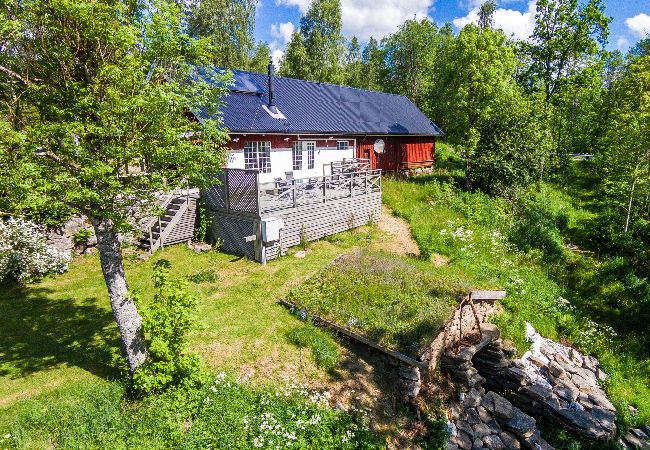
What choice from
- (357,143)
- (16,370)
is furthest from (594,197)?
(16,370)

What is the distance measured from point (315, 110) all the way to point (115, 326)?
15985 mm

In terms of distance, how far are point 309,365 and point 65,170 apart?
6.19m

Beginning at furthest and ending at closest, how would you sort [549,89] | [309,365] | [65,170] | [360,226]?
[549,89] → [360,226] → [309,365] → [65,170]

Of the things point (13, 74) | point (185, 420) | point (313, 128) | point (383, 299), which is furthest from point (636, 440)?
point (313, 128)

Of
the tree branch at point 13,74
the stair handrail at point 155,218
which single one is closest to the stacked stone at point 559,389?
the stair handrail at point 155,218

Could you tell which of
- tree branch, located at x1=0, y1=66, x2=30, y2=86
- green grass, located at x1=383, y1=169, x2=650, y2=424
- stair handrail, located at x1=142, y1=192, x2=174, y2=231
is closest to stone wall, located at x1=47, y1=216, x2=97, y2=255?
stair handrail, located at x1=142, y1=192, x2=174, y2=231

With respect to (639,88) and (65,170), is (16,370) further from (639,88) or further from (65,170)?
(639,88)

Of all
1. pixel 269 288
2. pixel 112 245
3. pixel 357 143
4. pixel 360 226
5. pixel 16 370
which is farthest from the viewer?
pixel 357 143

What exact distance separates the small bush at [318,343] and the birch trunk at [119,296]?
11.2 ft

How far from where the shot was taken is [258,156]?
58.4 ft

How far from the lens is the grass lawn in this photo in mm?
7801

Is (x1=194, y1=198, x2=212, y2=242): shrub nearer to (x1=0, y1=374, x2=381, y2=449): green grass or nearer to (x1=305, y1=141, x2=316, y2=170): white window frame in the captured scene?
(x1=305, y1=141, x2=316, y2=170): white window frame

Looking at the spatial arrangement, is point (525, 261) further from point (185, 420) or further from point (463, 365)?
point (185, 420)

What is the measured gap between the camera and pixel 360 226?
17406 mm
